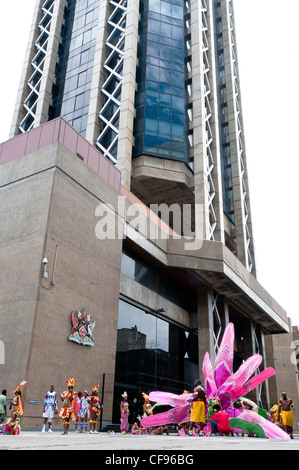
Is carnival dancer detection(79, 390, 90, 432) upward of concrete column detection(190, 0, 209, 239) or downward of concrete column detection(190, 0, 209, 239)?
downward

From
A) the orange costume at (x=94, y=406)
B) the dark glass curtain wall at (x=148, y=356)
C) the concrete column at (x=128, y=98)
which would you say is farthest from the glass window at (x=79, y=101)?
the orange costume at (x=94, y=406)

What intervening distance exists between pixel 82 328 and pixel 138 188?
Answer: 23.1m

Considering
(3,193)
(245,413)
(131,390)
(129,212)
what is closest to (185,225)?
(129,212)

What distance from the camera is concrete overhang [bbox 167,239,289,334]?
3058 centimetres

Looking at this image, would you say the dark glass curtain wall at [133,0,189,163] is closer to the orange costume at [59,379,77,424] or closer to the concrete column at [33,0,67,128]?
the concrete column at [33,0,67,128]

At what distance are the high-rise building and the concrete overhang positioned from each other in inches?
4.3

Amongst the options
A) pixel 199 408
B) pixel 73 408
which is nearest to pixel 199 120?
pixel 73 408

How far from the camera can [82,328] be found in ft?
67.1

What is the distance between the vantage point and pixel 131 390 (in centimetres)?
2591

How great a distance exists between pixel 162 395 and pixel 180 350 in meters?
19.4

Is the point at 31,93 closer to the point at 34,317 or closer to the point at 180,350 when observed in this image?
the point at 180,350

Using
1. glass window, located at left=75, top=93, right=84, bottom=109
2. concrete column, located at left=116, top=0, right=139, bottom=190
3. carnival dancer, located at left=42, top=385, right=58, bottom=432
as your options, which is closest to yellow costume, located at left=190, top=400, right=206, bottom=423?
carnival dancer, located at left=42, top=385, right=58, bottom=432

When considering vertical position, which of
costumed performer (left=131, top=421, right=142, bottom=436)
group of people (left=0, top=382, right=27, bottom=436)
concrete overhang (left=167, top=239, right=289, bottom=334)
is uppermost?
concrete overhang (left=167, top=239, right=289, bottom=334)

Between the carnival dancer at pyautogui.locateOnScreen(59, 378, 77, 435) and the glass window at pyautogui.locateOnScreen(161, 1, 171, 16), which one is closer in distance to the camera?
the carnival dancer at pyautogui.locateOnScreen(59, 378, 77, 435)
